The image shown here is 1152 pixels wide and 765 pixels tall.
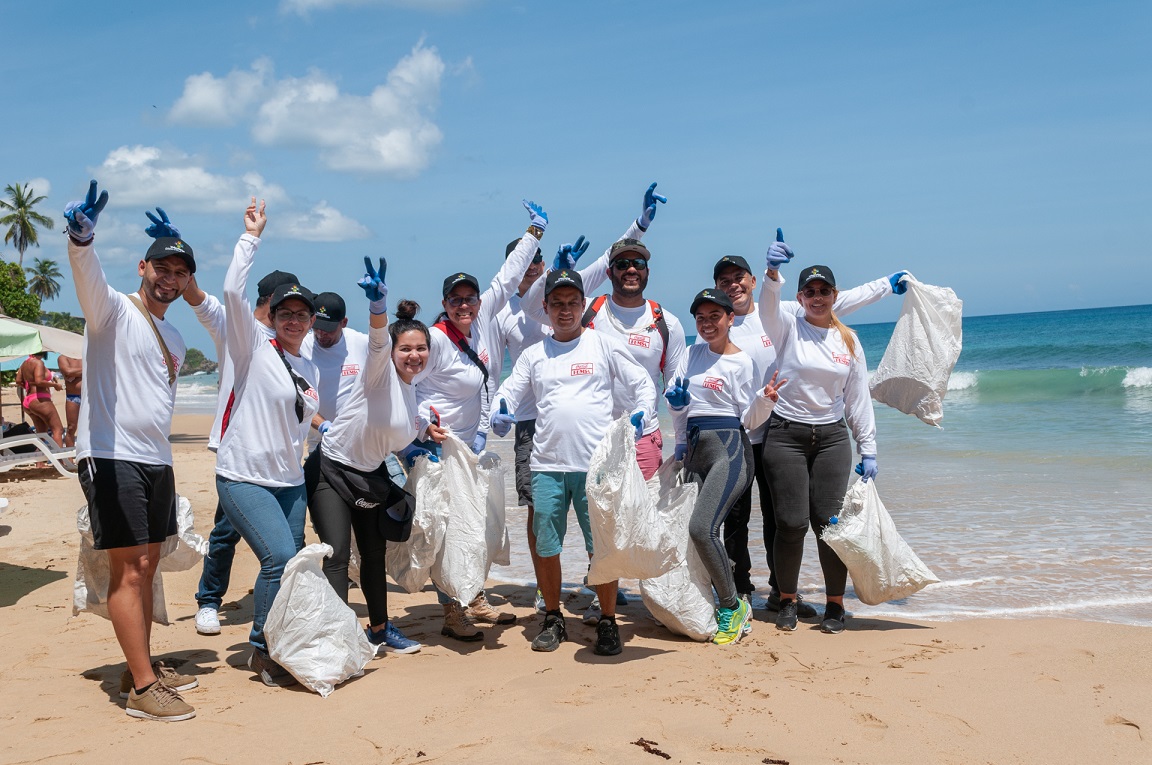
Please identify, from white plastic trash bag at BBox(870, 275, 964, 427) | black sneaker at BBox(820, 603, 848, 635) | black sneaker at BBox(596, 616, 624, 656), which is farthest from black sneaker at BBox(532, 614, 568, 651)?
white plastic trash bag at BBox(870, 275, 964, 427)

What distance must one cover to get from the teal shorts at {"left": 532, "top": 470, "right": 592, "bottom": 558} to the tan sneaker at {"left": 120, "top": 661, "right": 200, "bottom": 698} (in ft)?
5.41

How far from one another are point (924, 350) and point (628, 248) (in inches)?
73.1

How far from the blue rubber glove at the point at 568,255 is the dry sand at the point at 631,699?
1.99 meters

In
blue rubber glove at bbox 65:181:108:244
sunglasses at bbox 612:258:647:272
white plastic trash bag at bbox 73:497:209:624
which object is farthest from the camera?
sunglasses at bbox 612:258:647:272

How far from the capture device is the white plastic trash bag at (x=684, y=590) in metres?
4.69

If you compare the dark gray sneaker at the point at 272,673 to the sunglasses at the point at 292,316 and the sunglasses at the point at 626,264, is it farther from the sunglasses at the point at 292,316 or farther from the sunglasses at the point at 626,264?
the sunglasses at the point at 626,264

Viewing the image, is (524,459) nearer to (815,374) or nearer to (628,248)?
(628,248)

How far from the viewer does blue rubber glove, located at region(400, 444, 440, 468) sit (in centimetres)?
478

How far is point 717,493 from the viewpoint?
4.72 m

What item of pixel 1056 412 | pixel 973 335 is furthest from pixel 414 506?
pixel 973 335

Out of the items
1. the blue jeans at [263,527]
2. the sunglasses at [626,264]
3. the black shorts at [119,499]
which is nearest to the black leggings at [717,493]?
the sunglasses at [626,264]

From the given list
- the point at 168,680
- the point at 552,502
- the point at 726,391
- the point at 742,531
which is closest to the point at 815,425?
the point at 726,391

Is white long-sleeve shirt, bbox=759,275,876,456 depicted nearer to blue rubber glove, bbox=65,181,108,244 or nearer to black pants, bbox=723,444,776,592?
black pants, bbox=723,444,776,592

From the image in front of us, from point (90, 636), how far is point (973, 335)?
5739cm
